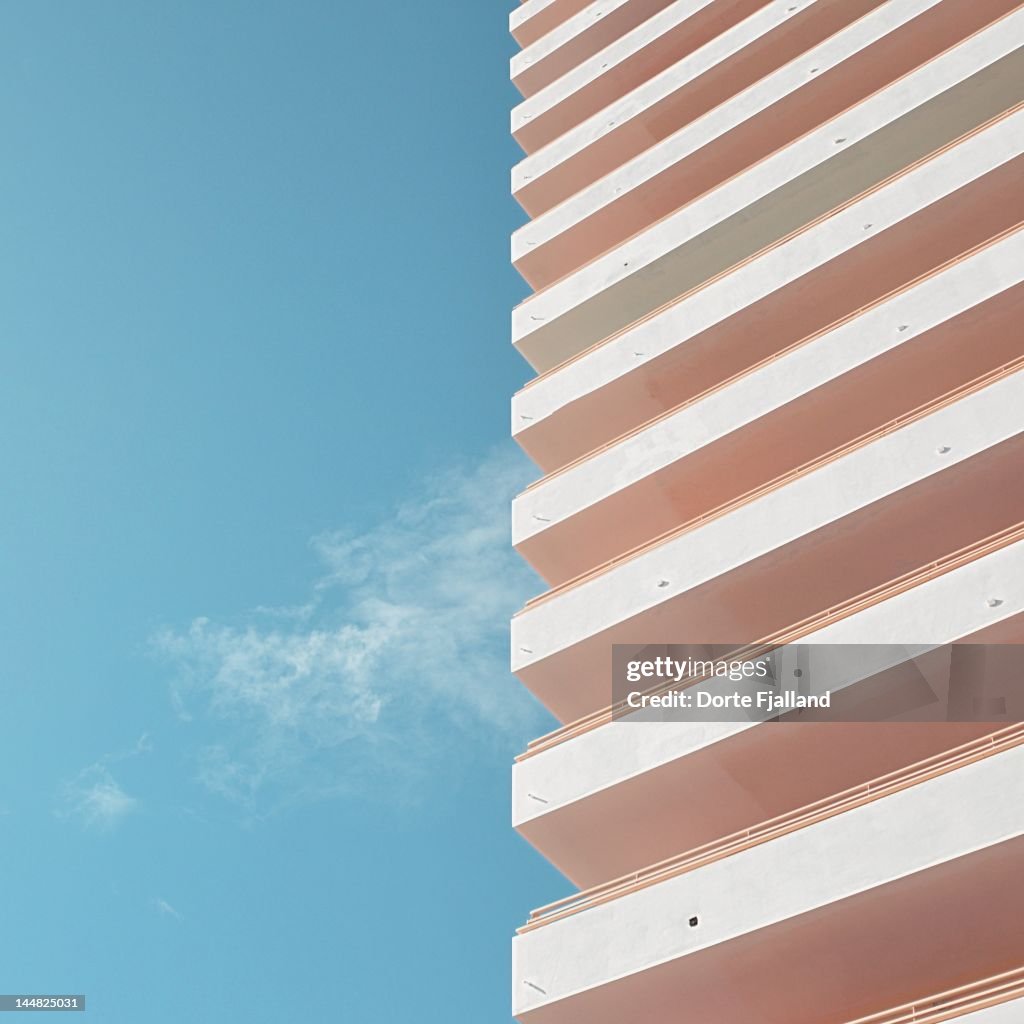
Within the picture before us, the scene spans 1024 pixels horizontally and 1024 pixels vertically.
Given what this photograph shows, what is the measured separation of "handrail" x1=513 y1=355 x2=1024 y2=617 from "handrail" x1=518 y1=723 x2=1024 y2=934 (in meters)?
4.39

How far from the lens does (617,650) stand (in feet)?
62.1

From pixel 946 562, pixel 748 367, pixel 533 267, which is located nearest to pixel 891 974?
pixel 946 562

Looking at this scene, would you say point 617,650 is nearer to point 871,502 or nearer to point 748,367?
point 871,502

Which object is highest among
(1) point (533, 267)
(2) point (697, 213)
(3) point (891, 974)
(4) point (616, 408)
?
(1) point (533, 267)

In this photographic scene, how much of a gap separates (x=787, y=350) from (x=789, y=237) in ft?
10.1

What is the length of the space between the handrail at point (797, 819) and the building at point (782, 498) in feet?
0.19

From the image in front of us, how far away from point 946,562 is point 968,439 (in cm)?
169

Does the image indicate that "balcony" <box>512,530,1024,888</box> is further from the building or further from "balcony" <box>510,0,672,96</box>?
"balcony" <box>510,0,672,96</box>

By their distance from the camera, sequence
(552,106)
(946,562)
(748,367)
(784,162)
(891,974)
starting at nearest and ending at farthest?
1. (891,974)
2. (946,562)
3. (748,367)
4. (784,162)
5. (552,106)

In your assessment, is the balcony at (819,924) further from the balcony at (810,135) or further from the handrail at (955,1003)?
the balcony at (810,135)

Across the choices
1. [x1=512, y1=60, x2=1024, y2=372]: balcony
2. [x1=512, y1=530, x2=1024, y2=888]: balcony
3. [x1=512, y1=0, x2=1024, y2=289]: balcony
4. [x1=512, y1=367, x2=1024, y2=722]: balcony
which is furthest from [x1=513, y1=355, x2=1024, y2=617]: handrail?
[x1=512, y1=0, x2=1024, y2=289]: balcony

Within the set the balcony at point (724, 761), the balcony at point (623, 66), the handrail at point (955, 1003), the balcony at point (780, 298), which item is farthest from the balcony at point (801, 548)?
the balcony at point (623, 66)

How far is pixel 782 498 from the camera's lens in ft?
58.9

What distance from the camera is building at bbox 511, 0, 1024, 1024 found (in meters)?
13.8
